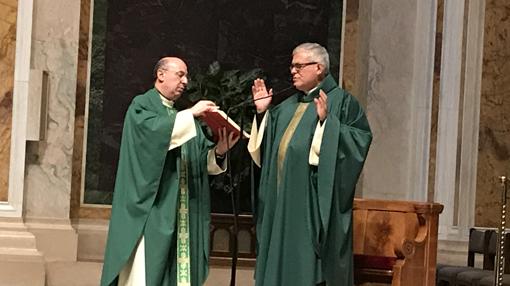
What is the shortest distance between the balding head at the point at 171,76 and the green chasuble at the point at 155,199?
3.3 inches

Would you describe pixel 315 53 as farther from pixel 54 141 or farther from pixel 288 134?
pixel 54 141

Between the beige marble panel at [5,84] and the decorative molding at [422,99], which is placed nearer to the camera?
the beige marble panel at [5,84]

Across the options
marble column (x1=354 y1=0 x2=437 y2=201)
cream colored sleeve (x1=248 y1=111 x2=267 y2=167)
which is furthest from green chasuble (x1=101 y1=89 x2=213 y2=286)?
marble column (x1=354 y1=0 x2=437 y2=201)

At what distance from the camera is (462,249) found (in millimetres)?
10844

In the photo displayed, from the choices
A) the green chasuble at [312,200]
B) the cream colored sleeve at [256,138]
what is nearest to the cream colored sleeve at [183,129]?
the cream colored sleeve at [256,138]

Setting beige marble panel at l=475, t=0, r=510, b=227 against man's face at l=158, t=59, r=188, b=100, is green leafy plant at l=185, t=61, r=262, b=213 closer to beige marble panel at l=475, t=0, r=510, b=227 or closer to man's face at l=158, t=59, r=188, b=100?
beige marble panel at l=475, t=0, r=510, b=227

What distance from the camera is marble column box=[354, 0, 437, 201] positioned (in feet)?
36.2

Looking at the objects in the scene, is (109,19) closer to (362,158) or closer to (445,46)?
(445,46)

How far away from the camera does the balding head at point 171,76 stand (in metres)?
7.38

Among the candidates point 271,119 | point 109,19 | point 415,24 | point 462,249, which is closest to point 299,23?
point 415,24

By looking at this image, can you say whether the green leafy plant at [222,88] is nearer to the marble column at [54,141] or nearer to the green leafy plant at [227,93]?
the green leafy plant at [227,93]

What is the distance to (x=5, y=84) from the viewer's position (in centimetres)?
948

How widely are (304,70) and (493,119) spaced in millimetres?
4116

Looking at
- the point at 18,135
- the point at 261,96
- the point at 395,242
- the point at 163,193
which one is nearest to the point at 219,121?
the point at 261,96
